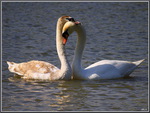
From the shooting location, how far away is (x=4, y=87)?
9992 mm

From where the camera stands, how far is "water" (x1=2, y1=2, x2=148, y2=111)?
8789 millimetres

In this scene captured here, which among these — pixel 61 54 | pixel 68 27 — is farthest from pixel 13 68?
pixel 68 27

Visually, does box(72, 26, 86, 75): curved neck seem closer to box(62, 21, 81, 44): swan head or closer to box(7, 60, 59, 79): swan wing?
box(62, 21, 81, 44): swan head

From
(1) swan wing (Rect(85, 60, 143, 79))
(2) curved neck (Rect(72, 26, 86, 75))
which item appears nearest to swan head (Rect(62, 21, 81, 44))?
(2) curved neck (Rect(72, 26, 86, 75))

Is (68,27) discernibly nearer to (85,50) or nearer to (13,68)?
(13,68)

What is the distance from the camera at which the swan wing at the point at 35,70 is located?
1044cm

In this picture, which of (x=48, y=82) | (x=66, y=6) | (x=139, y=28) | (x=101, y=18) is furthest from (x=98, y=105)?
(x=66, y=6)

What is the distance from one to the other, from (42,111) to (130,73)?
12.1 ft

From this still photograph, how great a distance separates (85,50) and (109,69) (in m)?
3.34

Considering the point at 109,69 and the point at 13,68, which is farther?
the point at 13,68

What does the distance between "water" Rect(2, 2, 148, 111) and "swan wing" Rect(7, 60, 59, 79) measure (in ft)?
0.64

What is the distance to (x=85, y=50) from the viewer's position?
1388cm

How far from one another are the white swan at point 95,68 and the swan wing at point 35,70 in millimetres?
597

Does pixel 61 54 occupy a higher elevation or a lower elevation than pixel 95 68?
higher
